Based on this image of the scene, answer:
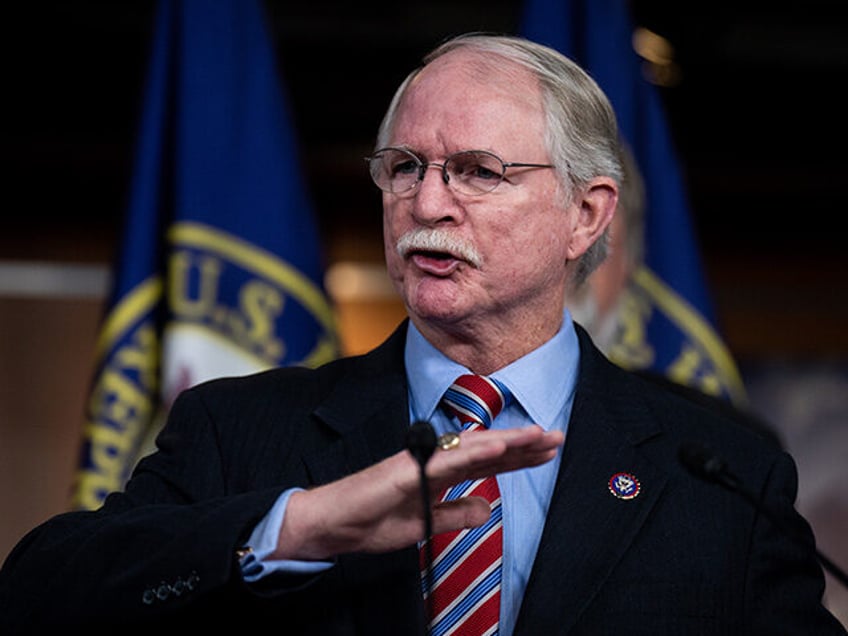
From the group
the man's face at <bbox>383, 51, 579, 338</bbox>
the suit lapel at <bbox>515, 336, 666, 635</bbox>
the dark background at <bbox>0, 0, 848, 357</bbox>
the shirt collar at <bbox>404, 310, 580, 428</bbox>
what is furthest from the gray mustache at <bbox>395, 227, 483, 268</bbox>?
the dark background at <bbox>0, 0, 848, 357</bbox>

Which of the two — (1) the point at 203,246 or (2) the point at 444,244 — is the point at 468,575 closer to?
(2) the point at 444,244

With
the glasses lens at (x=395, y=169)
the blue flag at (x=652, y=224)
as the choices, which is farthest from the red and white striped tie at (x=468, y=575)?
the blue flag at (x=652, y=224)

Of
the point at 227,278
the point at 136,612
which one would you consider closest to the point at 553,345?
the point at 136,612

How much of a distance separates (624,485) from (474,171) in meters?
0.48

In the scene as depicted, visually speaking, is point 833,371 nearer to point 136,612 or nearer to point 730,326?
point 730,326

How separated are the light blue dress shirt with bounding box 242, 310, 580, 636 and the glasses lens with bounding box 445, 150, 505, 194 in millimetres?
233

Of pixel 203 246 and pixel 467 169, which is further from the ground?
pixel 467 169

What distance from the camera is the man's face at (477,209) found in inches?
72.9

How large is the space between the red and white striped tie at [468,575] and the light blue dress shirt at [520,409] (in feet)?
0.07

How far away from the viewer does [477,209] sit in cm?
186

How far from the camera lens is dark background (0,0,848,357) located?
4309 mm

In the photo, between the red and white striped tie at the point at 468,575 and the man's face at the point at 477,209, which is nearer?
the red and white striped tie at the point at 468,575

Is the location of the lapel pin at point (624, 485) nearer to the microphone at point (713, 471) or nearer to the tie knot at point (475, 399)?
the tie knot at point (475, 399)

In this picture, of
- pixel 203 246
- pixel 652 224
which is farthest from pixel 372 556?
pixel 652 224
